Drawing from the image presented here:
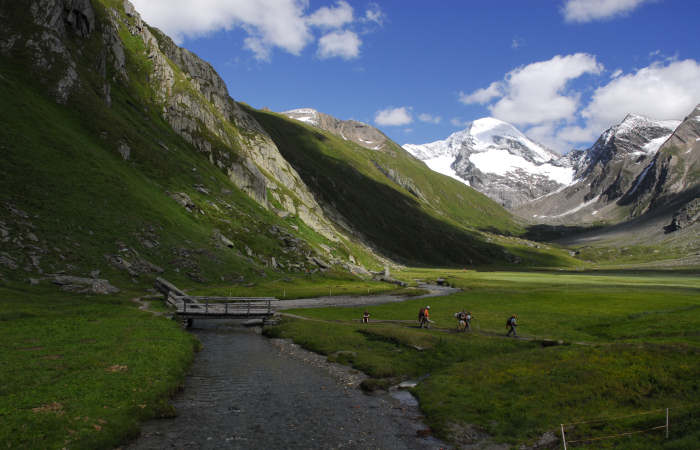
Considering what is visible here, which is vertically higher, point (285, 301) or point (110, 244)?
point (110, 244)

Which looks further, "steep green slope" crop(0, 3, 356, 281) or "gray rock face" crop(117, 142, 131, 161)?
"gray rock face" crop(117, 142, 131, 161)

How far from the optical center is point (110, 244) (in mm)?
70312

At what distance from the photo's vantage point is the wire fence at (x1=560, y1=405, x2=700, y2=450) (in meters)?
20.5

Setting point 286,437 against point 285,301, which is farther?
point 285,301

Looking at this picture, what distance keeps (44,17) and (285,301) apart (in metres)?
105

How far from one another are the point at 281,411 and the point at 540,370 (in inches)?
785

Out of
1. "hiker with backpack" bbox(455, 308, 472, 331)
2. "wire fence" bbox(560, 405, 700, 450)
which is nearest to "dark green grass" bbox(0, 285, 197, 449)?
"wire fence" bbox(560, 405, 700, 450)

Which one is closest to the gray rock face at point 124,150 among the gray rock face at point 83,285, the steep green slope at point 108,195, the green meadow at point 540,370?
the steep green slope at point 108,195

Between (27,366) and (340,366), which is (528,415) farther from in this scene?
(27,366)

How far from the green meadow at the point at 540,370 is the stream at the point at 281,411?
1.98 m

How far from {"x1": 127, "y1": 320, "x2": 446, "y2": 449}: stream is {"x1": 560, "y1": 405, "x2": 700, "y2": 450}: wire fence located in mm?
7055

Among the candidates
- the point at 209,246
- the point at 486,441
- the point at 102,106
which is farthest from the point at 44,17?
the point at 486,441

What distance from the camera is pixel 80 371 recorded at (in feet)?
88.8

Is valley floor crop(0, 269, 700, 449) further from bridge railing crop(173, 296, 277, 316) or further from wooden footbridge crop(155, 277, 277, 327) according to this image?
bridge railing crop(173, 296, 277, 316)
